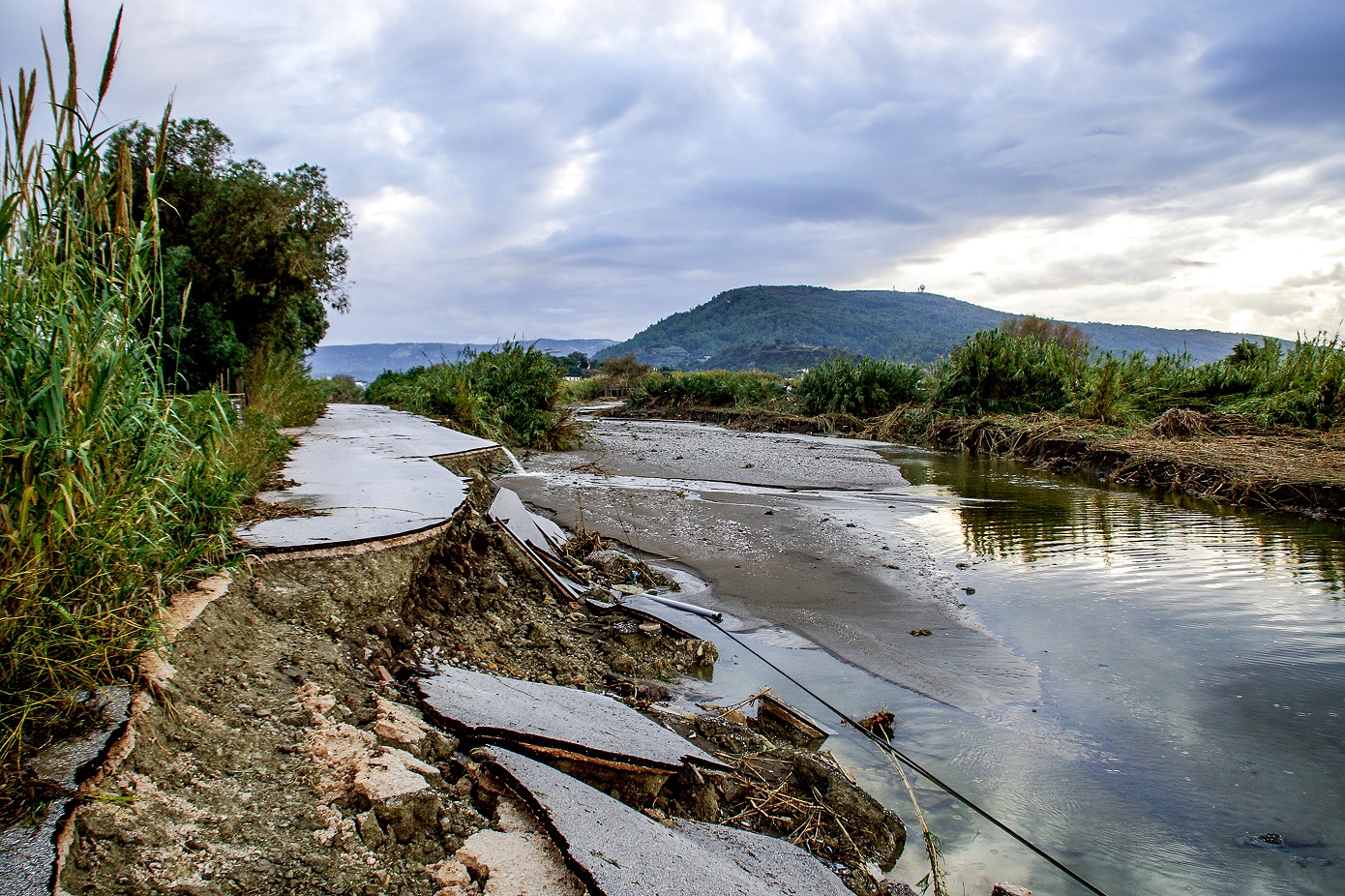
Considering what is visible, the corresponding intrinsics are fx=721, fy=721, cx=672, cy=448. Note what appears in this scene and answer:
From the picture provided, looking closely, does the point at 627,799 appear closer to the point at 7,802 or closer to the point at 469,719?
the point at 469,719

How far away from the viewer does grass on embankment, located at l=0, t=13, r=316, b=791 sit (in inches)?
66.2

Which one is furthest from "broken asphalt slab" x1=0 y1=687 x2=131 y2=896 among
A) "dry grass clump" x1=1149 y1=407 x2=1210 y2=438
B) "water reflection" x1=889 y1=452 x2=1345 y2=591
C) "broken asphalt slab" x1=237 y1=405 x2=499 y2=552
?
"dry grass clump" x1=1149 y1=407 x2=1210 y2=438

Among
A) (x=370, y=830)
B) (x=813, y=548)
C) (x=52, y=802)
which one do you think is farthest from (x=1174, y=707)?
(x=52, y=802)

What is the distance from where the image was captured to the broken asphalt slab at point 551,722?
2203mm

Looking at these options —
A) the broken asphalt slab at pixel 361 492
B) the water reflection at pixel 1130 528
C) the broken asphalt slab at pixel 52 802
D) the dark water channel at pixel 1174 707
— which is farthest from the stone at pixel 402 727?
the water reflection at pixel 1130 528

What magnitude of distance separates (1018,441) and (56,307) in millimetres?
14720

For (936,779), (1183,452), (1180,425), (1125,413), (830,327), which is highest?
(830,327)

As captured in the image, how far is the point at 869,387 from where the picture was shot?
21344mm

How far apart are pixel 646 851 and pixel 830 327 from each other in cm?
14508

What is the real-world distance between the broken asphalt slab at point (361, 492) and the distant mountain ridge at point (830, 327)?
352 feet

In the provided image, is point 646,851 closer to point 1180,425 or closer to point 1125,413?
point 1180,425

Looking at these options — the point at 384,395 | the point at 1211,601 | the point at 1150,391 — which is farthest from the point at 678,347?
the point at 1211,601

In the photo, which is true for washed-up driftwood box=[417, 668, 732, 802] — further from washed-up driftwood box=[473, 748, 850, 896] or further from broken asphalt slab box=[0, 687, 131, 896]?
broken asphalt slab box=[0, 687, 131, 896]

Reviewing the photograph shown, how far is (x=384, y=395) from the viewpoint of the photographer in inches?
990
